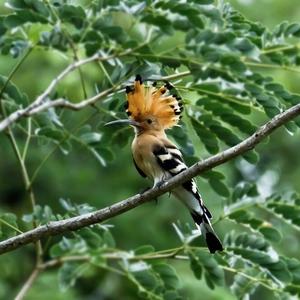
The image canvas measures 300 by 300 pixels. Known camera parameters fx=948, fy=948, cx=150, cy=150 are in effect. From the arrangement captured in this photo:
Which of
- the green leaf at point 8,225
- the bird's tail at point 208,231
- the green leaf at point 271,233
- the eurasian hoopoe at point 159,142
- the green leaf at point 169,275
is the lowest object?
the green leaf at point 169,275

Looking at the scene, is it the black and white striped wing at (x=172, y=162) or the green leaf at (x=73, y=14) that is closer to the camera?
the green leaf at (x=73, y=14)

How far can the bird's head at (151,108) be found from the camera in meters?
3.96

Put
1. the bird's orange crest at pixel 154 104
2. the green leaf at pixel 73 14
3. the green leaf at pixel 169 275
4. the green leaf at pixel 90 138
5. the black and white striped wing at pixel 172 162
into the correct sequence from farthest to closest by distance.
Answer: the green leaf at pixel 90 138 → the green leaf at pixel 169 275 → the bird's orange crest at pixel 154 104 → the black and white striped wing at pixel 172 162 → the green leaf at pixel 73 14

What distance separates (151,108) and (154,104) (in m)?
0.02

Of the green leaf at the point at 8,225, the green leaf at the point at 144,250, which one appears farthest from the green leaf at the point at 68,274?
the green leaf at the point at 8,225

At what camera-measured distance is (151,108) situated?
4098mm

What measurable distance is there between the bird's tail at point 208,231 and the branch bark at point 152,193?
70cm

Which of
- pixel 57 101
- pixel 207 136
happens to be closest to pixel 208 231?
pixel 207 136

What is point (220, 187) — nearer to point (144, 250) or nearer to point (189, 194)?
point (189, 194)

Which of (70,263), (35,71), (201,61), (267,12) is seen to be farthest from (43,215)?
(267,12)

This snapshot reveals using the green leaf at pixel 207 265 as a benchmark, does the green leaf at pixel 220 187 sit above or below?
above

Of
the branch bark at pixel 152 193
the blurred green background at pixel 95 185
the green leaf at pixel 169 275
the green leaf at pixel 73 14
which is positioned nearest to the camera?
the branch bark at pixel 152 193

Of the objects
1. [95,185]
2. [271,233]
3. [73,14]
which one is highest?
[73,14]

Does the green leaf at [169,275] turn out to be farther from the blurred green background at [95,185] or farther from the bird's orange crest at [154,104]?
the blurred green background at [95,185]
